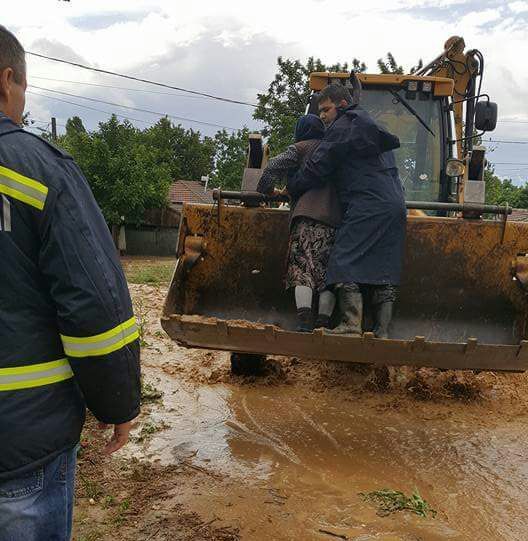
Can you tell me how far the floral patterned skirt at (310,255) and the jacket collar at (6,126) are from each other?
9.54ft

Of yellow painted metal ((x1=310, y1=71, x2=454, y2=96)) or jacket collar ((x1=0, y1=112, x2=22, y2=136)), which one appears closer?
jacket collar ((x1=0, y1=112, x2=22, y2=136))

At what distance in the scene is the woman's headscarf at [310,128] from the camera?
15.2 feet

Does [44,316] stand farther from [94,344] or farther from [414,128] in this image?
[414,128]

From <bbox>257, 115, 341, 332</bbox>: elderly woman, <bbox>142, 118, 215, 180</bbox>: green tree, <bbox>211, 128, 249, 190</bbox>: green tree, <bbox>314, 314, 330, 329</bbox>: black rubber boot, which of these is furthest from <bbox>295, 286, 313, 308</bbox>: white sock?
<bbox>142, 118, 215, 180</bbox>: green tree

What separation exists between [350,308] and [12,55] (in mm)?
2909

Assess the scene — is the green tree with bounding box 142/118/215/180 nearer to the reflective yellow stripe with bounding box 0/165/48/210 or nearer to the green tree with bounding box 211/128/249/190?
the green tree with bounding box 211/128/249/190

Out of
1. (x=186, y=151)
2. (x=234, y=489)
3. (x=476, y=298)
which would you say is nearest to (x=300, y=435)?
(x=234, y=489)

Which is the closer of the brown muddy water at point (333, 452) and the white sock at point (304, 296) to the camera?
the brown muddy water at point (333, 452)

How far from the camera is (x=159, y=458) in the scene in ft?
13.9

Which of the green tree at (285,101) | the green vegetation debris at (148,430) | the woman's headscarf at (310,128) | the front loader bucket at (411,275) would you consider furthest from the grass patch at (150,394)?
the green tree at (285,101)

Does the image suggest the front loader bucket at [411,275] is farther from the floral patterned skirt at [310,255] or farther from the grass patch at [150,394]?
the grass patch at [150,394]

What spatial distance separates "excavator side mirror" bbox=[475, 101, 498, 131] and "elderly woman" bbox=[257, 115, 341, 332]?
230 centimetres

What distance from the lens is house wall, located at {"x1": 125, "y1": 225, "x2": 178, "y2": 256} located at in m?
30.1

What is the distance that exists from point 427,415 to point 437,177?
7.98ft
